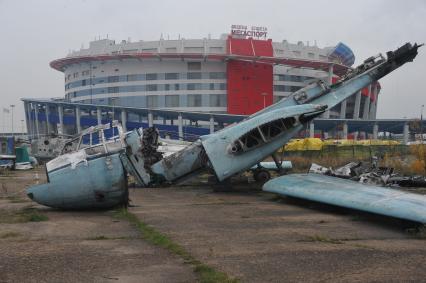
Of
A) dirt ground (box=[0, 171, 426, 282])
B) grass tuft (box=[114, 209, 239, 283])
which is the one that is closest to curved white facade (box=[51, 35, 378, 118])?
dirt ground (box=[0, 171, 426, 282])

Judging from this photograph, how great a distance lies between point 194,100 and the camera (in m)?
97.5

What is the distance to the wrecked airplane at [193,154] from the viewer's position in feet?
40.1

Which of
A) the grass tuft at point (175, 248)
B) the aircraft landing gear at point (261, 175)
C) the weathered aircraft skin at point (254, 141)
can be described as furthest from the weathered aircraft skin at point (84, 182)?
the aircraft landing gear at point (261, 175)

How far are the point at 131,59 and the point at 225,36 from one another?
21235 millimetres

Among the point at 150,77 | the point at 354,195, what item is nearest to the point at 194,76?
the point at 150,77

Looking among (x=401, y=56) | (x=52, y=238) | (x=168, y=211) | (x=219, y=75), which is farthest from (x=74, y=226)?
(x=219, y=75)

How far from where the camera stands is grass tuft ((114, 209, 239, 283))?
6.02 meters

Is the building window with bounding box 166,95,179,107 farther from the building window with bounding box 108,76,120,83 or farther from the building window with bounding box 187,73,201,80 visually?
the building window with bounding box 108,76,120,83

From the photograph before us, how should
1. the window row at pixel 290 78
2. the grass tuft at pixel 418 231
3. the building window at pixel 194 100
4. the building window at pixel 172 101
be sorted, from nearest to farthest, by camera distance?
the grass tuft at pixel 418 231, the building window at pixel 194 100, the building window at pixel 172 101, the window row at pixel 290 78

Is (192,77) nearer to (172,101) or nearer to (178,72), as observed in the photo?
(178,72)

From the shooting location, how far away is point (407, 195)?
11.1 metres

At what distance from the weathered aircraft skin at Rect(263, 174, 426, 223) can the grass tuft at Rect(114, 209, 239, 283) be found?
482 cm

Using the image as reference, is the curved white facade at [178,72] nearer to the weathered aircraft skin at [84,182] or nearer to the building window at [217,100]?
the building window at [217,100]

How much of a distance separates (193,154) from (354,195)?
289 inches
